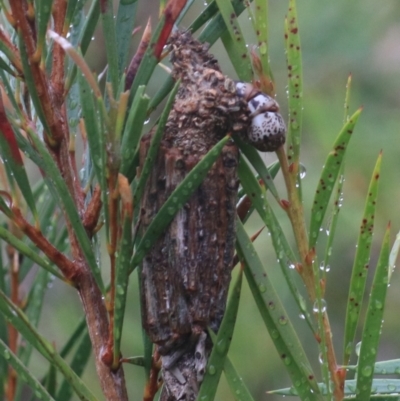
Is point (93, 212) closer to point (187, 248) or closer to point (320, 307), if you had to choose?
point (187, 248)

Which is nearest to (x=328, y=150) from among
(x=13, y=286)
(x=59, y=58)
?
(x=13, y=286)

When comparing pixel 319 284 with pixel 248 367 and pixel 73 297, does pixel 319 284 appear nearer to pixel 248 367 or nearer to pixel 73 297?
pixel 248 367

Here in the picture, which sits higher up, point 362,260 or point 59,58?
point 59,58

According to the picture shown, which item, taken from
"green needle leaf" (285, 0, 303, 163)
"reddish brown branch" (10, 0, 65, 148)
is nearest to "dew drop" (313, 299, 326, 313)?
"green needle leaf" (285, 0, 303, 163)

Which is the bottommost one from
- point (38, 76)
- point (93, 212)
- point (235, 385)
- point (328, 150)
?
point (328, 150)

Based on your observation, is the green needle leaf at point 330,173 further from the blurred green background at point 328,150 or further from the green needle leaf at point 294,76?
the blurred green background at point 328,150

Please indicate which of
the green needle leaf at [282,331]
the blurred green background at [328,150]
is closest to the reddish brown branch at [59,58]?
the green needle leaf at [282,331]
